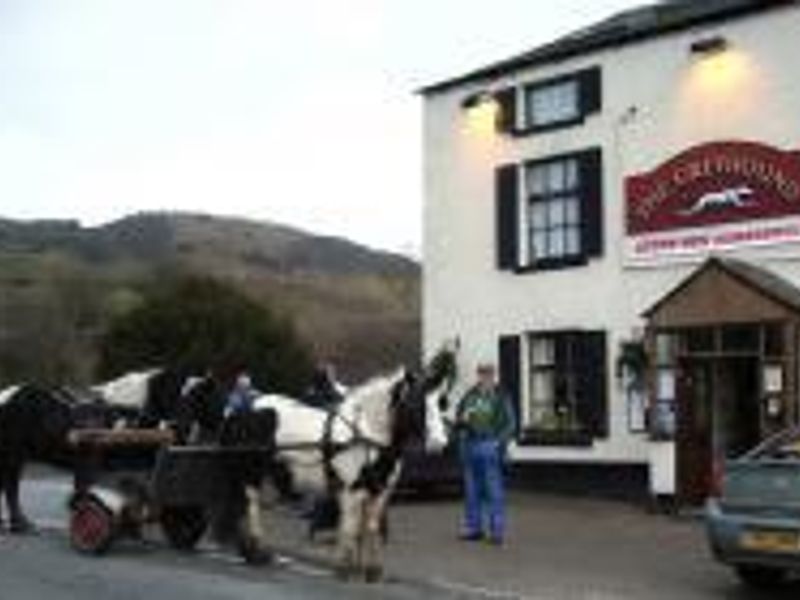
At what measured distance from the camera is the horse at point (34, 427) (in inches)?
864

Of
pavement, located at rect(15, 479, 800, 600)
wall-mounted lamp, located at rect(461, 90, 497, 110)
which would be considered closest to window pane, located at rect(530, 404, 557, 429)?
pavement, located at rect(15, 479, 800, 600)

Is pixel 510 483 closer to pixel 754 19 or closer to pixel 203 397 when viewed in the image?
pixel 754 19

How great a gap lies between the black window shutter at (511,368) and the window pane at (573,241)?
1584 mm

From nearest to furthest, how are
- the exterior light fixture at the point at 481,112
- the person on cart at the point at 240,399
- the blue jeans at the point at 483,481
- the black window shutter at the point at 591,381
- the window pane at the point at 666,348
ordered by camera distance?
the person on cart at the point at 240,399
the blue jeans at the point at 483,481
the window pane at the point at 666,348
the black window shutter at the point at 591,381
the exterior light fixture at the point at 481,112

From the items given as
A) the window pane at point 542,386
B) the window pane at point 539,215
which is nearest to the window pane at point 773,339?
the window pane at point 542,386

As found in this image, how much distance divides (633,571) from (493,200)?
1157 centimetres

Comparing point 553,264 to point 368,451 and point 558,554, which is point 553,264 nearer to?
point 558,554

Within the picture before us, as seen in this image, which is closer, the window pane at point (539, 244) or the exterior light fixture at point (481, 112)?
the window pane at point (539, 244)

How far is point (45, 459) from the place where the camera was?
22281mm

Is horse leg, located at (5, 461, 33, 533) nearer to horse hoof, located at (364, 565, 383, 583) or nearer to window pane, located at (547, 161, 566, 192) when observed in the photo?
horse hoof, located at (364, 565, 383, 583)

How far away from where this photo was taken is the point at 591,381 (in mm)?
28562

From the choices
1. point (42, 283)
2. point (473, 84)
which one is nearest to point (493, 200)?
point (473, 84)

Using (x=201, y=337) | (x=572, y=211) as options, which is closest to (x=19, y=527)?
(x=572, y=211)

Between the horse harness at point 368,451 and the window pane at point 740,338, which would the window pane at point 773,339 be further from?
the horse harness at point 368,451
